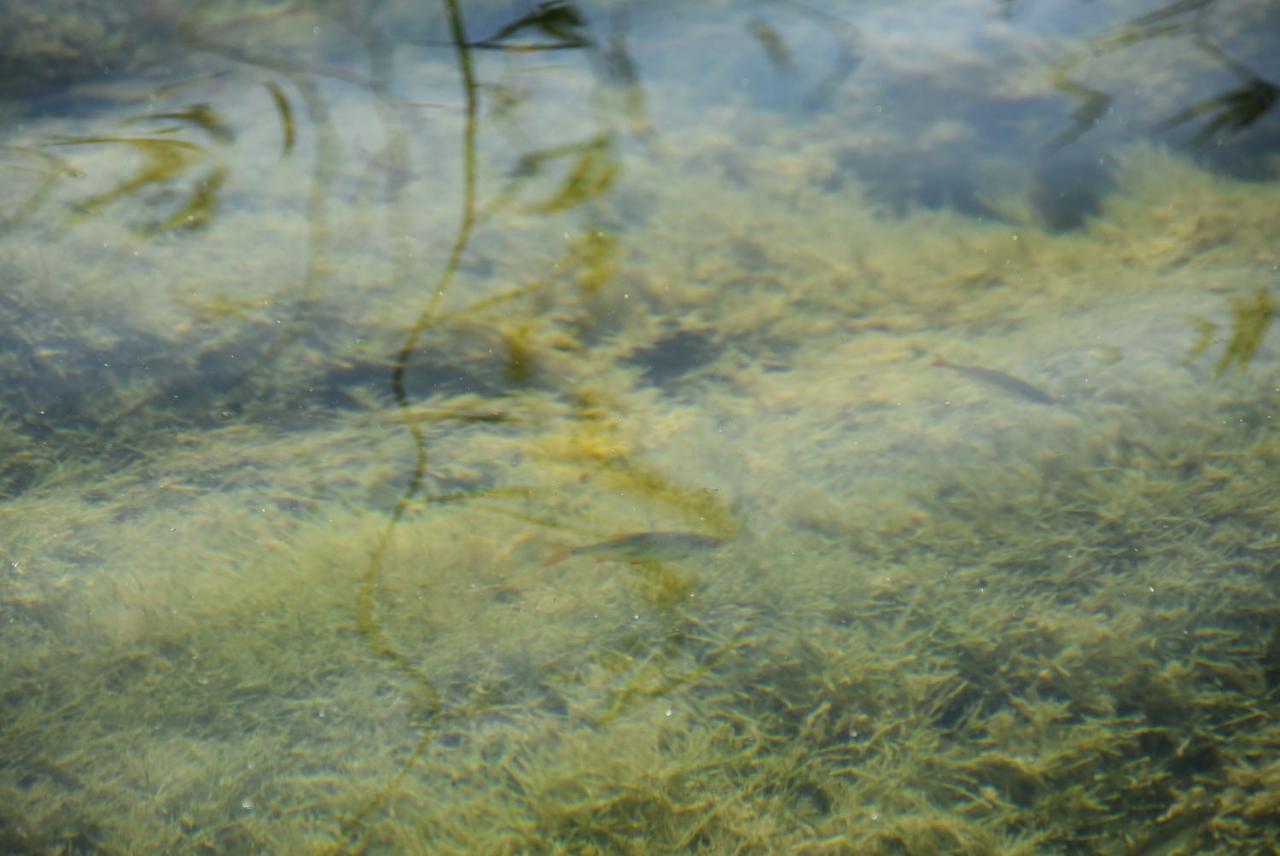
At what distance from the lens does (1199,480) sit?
1.78 meters

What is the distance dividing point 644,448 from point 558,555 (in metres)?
0.31

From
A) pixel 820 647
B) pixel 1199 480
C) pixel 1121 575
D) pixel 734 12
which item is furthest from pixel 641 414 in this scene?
pixel 734 12

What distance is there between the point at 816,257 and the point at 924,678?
3.73 feet

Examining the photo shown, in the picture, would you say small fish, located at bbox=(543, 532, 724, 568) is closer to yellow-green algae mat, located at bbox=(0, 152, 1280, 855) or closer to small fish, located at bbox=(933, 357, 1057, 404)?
yellow-green algae mat, located at bbox=(0, 152, 1280, 855)

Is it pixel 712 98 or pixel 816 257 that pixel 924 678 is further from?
pixel 712 98

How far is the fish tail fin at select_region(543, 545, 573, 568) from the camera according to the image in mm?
1780

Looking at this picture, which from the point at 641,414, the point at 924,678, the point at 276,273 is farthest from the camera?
the point at 276,273

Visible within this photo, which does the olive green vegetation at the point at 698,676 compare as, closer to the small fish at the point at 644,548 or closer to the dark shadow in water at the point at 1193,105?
the small fish at the point at 644,548

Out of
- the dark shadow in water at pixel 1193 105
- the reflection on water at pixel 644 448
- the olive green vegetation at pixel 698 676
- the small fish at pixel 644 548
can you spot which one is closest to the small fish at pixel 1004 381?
the reflection on water at pixel 644 448

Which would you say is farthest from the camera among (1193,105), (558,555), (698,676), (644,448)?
(1193,105)

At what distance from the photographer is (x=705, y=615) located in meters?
1.71

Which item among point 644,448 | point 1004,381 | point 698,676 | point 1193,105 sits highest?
point 1193,105

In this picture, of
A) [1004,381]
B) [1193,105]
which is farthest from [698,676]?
[1193,105]

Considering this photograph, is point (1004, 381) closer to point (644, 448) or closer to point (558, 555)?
point (644, 448)
